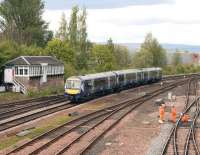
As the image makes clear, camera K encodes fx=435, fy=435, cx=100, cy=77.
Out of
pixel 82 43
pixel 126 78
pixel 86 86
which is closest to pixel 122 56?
pixel 82 43

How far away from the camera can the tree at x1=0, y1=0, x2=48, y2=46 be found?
87312mm

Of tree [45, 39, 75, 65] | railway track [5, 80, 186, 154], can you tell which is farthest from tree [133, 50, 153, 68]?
railway track [5, 80, 186, 154]

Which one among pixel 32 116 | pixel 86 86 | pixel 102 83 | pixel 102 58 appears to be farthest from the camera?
pixel 102 58

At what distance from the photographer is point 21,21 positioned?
88.7 m

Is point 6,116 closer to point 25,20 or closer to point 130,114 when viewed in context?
point 130,114

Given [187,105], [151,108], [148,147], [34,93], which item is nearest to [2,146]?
[148,147]

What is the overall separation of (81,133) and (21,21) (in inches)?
2557

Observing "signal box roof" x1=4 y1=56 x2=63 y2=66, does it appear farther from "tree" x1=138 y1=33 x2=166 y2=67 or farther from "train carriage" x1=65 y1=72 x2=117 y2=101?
"tree" x1=138 y1=33 x2=166 y2=67

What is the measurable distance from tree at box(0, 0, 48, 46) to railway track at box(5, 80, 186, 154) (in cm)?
5196

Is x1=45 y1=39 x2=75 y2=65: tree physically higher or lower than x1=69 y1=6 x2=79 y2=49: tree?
lower

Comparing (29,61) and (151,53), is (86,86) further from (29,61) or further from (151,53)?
(151,53)

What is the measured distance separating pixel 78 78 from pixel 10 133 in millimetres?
17292

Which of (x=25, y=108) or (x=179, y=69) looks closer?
(x=25, y=108)

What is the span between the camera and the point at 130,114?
35.9 meters
